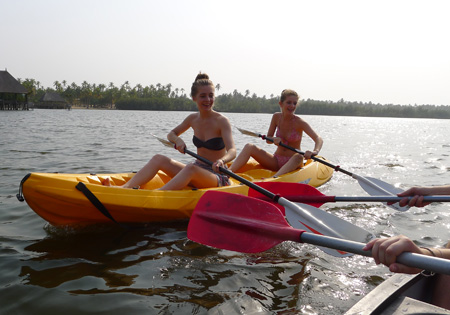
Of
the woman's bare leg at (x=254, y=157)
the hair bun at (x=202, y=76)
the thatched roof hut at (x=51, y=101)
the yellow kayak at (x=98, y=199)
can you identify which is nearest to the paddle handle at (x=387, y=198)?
the yellow kayak at (x=98, y=199)

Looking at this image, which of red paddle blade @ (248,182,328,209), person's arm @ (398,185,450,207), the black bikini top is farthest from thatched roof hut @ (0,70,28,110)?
person's arm @ (398,185,450,207)

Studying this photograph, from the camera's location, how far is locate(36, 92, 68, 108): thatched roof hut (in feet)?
226

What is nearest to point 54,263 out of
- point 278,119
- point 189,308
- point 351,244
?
point 189,308

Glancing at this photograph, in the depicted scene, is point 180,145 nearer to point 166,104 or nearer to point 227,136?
point 227,136

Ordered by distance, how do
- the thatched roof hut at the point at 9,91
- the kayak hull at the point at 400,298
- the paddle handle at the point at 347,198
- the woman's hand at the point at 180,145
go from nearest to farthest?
the kayak hull at the point at 400,298 < the paddle handle at the point at 347,198 < the woman's hand at the point at 180,145 < the thatched roof hut at the point at 9,91

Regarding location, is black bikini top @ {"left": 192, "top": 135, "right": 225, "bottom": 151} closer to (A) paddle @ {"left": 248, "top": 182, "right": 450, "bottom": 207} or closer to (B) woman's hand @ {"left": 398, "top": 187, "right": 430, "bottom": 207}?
(A) paddle @ {"left": 248, "top": 182, "right": 450, "bottom": 207}

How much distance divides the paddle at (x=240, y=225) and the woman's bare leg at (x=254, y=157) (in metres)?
3.20

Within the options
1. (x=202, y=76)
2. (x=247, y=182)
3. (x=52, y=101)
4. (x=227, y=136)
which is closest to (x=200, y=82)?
(x=202, y=76)

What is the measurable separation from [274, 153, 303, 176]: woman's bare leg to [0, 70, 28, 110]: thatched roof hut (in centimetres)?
4408

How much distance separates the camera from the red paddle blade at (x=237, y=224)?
248 centimetres

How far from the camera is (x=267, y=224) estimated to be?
8.25 feet

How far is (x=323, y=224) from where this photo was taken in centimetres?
273

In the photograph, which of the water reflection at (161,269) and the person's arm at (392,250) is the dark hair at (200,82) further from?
the person's arm at (392,250)

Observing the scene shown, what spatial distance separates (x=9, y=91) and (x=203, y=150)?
4461 cm
